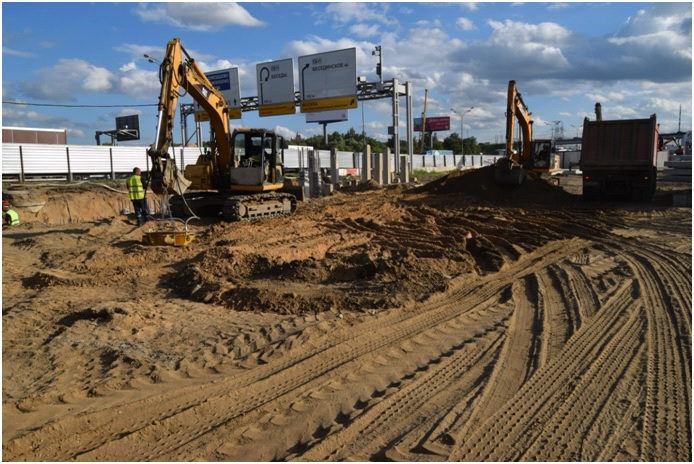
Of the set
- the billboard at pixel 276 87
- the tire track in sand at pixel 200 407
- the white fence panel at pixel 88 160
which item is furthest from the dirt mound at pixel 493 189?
the tire track in sand at pixel 200 407

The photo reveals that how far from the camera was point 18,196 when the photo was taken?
1764 cm

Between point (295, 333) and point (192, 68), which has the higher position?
point (192, 68)

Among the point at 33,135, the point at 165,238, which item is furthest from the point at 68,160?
the point at 33,135

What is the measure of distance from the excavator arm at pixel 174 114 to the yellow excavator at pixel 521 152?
11.9m

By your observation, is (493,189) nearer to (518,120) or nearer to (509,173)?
(509,173)

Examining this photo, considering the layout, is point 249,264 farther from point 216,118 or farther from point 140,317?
point 216,118

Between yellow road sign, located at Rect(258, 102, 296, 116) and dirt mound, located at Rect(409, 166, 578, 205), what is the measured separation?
1119cm

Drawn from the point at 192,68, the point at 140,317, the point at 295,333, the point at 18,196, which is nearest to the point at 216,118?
the point at 192,68

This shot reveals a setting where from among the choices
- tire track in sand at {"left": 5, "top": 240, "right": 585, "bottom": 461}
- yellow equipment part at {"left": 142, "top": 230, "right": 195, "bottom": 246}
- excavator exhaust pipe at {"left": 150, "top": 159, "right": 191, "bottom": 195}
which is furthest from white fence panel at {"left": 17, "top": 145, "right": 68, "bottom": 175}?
tire track in sand at {"left": 5, "top": 240, "right": 585, "bottom": 461}

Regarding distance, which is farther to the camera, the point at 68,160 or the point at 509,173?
the point at 68,160

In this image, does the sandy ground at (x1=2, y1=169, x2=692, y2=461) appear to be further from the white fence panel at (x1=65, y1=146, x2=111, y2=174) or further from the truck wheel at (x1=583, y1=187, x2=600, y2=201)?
the white fence panel at (x1=65, y1=146, x2=111, y2=174)

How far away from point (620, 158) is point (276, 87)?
71.3 feet

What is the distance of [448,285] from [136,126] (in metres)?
48.8

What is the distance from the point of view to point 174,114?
13.0m
